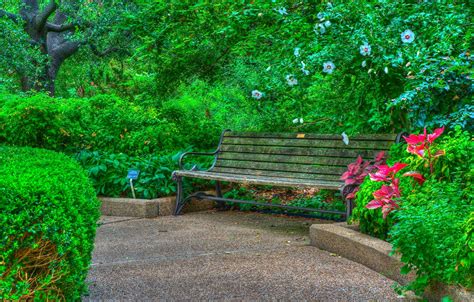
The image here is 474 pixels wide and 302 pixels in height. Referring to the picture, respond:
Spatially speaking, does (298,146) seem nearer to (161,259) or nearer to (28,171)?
(161,259)

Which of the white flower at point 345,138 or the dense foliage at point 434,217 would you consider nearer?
the dense foliage at point 434,217

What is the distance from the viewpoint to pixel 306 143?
7363 mm

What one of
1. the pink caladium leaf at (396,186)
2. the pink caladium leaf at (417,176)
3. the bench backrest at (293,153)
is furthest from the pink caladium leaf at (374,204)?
the bench backrest at (293,153)

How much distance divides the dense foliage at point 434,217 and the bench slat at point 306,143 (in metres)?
1.09

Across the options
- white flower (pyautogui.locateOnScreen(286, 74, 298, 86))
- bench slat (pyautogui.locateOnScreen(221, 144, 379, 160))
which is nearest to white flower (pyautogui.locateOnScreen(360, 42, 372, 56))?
white flower (pyautogui.locateOnScreen(286, 74, 298, 86))

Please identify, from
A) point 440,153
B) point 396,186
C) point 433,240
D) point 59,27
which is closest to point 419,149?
point 440,153

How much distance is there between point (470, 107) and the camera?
216 inches

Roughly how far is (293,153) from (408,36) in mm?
2077

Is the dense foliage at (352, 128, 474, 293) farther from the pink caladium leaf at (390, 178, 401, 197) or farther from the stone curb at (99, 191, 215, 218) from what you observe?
the stone curb at (99, 191, 215, 218)

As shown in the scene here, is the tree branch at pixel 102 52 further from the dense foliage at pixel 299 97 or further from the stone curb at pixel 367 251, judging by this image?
the stone curb at pixel 367 251

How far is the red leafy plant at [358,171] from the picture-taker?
605 cm

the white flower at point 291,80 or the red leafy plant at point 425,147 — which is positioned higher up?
the white flower at point 291,80

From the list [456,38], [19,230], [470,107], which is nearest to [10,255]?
[19,230]

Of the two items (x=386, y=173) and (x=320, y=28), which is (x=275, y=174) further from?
(x=386, y=173)
